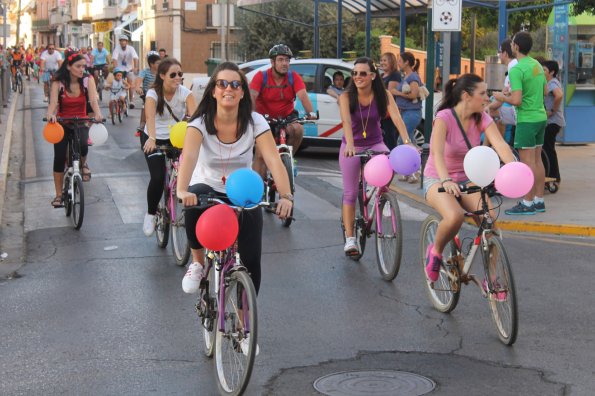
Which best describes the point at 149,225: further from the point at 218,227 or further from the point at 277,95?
the point at 218,227

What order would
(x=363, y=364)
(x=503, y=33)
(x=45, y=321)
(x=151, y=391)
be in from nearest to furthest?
(x=151, y=391) → (x=363, y=364) → (x=45, y=321) → (x=503, y=33)

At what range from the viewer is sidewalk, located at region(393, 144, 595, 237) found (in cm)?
1103

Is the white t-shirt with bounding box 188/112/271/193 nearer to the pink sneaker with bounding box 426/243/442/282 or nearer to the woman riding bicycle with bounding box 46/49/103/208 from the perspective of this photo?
the pink sneaker with bounding box 426/243/442/282

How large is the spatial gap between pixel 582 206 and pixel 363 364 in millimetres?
6751

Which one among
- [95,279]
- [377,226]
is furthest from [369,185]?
[95,279]

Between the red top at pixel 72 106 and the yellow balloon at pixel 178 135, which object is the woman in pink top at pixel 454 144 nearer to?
the yellow balloon at pixel 178 135

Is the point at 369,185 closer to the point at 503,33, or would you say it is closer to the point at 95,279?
the point at 95,279

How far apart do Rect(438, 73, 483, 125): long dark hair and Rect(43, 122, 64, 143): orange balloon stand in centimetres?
510

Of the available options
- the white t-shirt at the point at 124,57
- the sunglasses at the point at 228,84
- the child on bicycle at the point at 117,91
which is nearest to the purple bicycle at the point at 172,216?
the sunglasses at the point at 228,84

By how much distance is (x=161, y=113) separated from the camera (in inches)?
382

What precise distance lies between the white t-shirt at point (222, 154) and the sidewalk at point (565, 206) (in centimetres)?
577

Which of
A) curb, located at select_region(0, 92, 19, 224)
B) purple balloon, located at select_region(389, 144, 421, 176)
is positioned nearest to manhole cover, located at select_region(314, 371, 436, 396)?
purple balloon, located at select_region(389, 144, 421, 176)

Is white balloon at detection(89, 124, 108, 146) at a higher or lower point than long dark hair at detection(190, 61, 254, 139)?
lower

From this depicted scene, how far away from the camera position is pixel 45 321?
7.39 m
